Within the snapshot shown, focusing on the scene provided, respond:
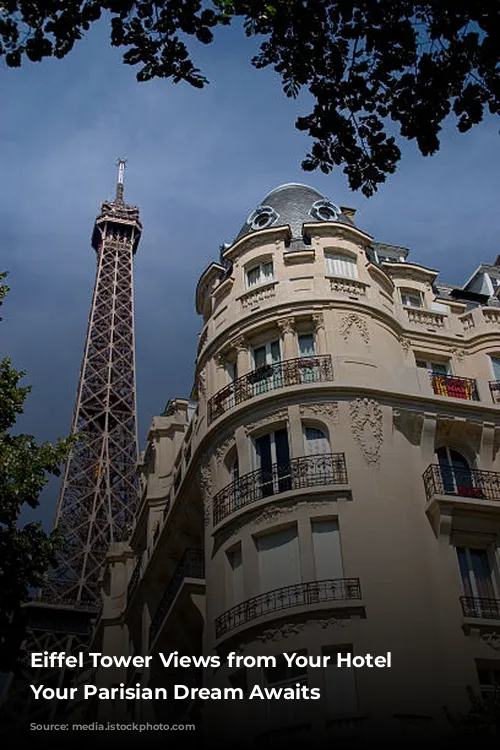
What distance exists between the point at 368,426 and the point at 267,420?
256cm

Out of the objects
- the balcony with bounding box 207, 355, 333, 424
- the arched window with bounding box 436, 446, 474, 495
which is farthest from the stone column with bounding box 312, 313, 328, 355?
the arched window with bounding box 436, 446, 474, 495

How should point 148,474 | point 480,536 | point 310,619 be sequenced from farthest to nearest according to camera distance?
point 148,474, point 480,536, point 310,619

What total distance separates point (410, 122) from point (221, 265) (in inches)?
738

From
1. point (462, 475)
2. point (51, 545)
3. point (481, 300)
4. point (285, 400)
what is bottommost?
point (51, 545)

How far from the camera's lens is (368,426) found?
23469 mm

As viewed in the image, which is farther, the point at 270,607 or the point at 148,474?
the point at 148,474

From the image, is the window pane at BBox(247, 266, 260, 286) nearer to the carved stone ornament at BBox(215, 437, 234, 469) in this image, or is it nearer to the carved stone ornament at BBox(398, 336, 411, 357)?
the carved stone ornament at BBox(398, 336, 411, 357)

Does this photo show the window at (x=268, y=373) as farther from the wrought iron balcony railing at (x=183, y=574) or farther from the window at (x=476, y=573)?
the window at (x=476, y=573)

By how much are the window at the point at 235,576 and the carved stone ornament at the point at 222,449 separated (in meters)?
2.55

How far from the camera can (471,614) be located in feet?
70.2

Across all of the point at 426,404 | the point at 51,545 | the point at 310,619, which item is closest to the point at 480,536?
the point at 426,404

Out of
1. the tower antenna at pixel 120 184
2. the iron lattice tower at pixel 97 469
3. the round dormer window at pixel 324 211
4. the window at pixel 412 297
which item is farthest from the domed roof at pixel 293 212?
the tower antenna at pixel 120 184

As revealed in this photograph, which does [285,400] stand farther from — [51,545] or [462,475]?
[51,545]

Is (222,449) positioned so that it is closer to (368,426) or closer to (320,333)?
(368,426)
